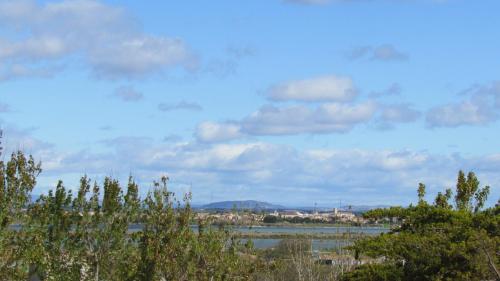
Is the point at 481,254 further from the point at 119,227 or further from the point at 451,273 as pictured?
the point at 119,227

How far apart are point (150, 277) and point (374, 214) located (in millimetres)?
7299

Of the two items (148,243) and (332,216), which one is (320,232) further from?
(148,243)

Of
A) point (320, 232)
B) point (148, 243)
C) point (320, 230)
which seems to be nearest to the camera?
point (148, 243)

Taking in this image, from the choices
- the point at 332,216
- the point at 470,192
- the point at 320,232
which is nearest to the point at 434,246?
the point at 470,192

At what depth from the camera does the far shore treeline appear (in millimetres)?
21000

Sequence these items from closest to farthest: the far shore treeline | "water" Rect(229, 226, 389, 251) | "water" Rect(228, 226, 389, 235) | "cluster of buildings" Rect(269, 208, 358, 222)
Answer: the far shore treeline < "water" Rect(228, 226, 389, 235) < "water" Rect(229, 226, 389, 251) < "cluster of buildings" Rect(269, 208, 358, 222)

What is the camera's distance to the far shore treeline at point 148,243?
21.0 metres

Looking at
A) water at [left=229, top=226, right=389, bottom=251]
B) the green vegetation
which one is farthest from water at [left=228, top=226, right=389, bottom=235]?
the green vegetation

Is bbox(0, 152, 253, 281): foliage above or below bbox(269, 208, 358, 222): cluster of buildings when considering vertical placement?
below

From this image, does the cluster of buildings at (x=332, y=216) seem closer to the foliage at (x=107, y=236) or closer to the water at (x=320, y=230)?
the water at (x=320, y=230)

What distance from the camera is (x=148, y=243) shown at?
840 inches

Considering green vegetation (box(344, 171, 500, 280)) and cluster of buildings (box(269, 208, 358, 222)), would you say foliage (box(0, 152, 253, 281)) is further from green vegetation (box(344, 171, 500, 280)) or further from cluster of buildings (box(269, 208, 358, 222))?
cluster of buildings (box(269, 208, 358, 222))

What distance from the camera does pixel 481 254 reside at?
2117 centimetres

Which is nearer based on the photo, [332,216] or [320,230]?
[332,216]
